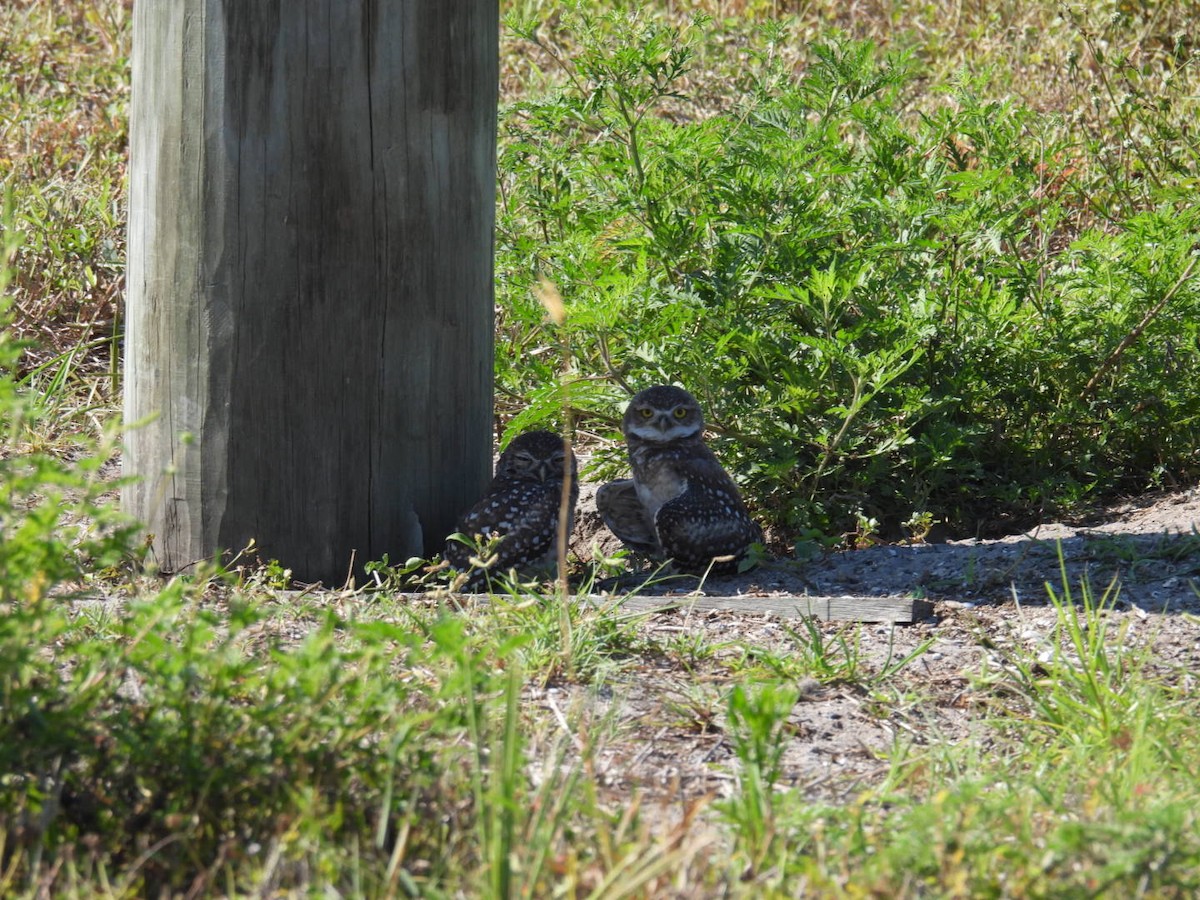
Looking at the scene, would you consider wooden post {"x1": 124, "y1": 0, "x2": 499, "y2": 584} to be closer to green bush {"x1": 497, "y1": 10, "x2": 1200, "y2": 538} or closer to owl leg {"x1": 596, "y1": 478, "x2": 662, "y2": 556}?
green bush {"x1": 497, "y1": 10, "x2": 1200, "y2": 538}

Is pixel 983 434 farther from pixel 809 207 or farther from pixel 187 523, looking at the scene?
pixel 187 523

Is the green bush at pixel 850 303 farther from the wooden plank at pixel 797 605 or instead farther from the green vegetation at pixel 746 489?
the wooden plank at pixel 797 605

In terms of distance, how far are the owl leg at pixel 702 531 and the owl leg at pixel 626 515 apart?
1.28 feet

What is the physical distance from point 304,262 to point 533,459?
136 centimetres

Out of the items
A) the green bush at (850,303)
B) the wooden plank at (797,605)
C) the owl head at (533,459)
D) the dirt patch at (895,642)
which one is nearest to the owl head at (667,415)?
the green bush at (850,303)

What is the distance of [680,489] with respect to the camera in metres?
5.72

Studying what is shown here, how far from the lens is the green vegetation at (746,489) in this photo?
285 cm

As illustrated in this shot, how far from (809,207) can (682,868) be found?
3.58 m

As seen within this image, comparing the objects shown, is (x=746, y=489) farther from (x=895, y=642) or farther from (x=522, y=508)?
(x=895, y=642)

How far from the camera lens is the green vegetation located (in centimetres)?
285

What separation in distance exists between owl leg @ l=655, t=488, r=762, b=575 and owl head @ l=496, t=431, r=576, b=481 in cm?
49

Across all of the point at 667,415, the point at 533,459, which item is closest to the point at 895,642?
the point at 667,415

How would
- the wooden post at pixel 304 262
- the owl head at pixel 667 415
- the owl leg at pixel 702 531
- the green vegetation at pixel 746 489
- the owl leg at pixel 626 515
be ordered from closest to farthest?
1. the green vegetation at pixel 746 489
2. the wooden post at pixel 304 262
3. the owl leg at pixel 702 531
4. the owl head at pixel 667 415
5. the owl leg at pixel 626 515

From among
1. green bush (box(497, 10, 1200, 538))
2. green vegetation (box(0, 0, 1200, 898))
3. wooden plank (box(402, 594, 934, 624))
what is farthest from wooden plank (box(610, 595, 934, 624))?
green bush (box(497, 10, 1200, 538))
